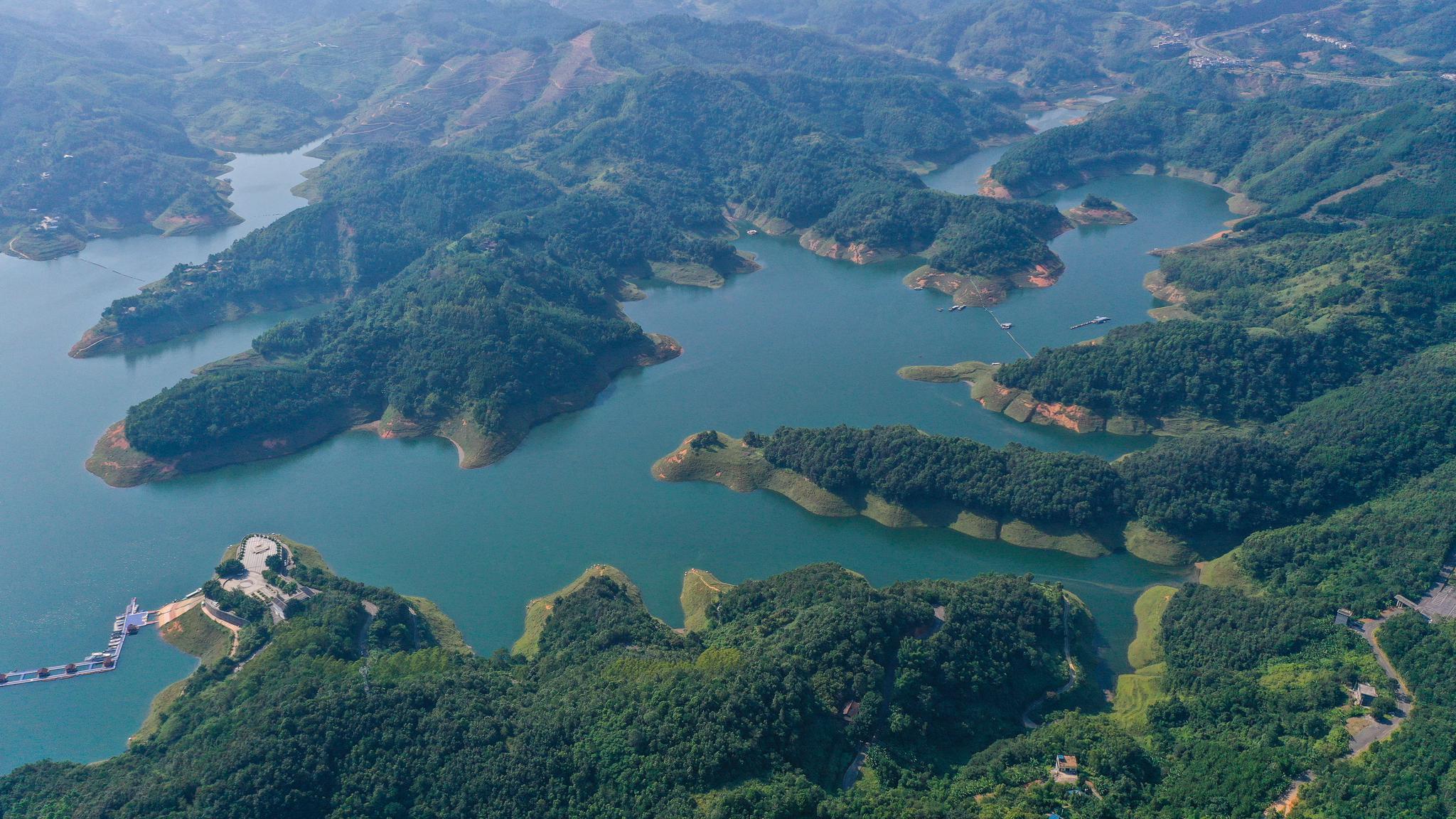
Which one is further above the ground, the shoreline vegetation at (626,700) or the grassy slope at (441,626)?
the shoreline vegetation at (626,700)

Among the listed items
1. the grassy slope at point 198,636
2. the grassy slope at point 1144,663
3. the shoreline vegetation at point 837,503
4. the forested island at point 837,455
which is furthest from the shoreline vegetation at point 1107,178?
the grassy slope at point 198,636

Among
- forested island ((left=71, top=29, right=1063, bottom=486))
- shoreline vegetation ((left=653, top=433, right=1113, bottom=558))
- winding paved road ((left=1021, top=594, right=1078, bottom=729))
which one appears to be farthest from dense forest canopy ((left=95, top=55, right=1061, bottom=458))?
winding paved road ((left=1021, top=594, right=1078, bottom=729))

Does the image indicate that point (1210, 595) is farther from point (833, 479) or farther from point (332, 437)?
point (332, 437)

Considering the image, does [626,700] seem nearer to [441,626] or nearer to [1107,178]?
[441,626]

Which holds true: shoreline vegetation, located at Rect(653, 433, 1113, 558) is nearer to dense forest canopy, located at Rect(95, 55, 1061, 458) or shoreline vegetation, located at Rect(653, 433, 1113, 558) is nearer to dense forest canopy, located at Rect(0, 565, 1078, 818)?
dense forest canopy, located at Rect(0, 565, 1078, 818)

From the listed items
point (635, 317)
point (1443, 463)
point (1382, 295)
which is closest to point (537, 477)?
point (635, 317)

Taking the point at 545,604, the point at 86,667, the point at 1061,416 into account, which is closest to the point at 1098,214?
the point at 1061,416

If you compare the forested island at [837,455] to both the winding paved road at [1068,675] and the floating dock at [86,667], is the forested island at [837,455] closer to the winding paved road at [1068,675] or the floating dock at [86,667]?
the winding paved road at [1068,675]
